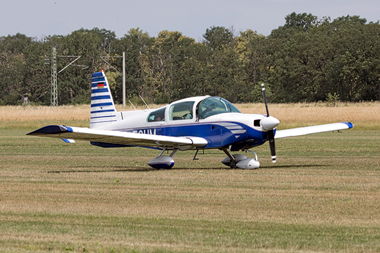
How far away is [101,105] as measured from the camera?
17.5 meters

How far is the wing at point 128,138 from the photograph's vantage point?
43.6 feet

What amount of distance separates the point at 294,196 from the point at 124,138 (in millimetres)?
5863

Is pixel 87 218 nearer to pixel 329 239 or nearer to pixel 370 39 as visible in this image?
pixel 329 239

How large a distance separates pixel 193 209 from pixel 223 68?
85005mm

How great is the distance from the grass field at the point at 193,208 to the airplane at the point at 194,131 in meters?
0.82

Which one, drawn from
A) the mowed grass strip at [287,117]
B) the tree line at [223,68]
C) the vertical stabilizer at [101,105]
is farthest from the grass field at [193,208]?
the tree line at [223,68]

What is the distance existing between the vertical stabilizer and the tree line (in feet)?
208

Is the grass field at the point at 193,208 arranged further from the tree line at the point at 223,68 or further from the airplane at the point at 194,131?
the tree line at the point at 223,68

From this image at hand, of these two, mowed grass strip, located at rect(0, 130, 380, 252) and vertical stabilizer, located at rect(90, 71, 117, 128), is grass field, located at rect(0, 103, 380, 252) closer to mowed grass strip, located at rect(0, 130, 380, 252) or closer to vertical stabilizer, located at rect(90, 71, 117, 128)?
mowed grass strip, located at rect(0, 130, 380, 252)

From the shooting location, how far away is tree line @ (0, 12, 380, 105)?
258 feet

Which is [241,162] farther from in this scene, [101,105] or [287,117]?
[287,117]

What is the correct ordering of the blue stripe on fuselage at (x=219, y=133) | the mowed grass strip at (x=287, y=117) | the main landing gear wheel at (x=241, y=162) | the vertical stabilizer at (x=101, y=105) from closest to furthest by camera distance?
the blue stripe on fuselage at (x=219, y=133) < the main landing gear wheel at (x=241, y=162) < the vertical stabilizer at (x=101, y=105) < the mowed grass strip at (x=287, y=117)

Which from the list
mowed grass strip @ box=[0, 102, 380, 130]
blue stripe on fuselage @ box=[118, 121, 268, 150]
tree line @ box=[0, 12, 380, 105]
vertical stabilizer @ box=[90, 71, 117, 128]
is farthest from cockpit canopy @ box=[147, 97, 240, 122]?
tree line @ box=[0, 12, 380, 105]

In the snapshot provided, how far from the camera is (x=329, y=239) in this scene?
648cm
